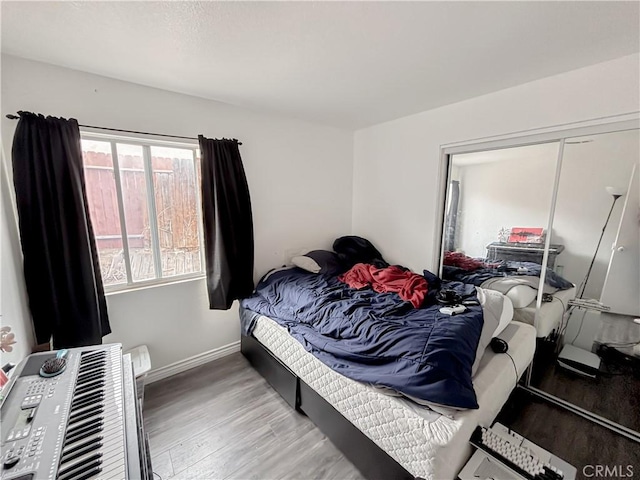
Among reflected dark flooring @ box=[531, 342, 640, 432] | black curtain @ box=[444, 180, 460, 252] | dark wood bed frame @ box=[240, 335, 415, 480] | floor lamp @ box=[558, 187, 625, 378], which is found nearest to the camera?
dark wood bed frame @ box=[240, 335, 415, 480]

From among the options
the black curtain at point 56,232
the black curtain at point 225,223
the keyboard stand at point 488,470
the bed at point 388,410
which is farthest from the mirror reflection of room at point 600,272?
the black curtain at point 56,232

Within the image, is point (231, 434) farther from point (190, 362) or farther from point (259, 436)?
→ point (190, 362)

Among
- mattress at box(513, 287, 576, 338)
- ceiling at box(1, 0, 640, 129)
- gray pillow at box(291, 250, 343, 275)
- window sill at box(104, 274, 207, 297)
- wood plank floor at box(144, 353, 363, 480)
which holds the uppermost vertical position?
ceiling at box(1, 0, 640, 129)

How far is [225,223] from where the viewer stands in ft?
7.61

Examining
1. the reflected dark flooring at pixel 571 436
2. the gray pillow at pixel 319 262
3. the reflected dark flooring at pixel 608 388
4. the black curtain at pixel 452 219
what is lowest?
the reflected dark flooring at pixel 571 436

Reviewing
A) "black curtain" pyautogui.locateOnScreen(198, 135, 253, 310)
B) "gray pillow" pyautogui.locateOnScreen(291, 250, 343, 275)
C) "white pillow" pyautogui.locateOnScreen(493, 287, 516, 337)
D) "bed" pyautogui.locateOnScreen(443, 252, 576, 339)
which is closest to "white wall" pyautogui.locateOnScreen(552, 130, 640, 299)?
"bed" pyautogui.locateOnScreen(443, 252, 576, 339)

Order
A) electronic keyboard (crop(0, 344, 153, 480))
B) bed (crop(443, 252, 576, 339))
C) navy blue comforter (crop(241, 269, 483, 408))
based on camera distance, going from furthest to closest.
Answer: bed (crop(443, 252, 576, 339))
navy blue comforter (crop(241, 269, 483, 408))
electronic keyboard (crop(0, 344, 153, 480))

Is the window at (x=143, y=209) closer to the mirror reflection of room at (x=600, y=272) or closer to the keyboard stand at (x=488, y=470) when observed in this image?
the keyboard stand at (x=488, y=470)

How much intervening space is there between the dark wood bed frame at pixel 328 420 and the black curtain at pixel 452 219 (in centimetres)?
182

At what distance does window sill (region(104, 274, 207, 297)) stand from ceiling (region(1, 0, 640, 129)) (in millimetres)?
1521

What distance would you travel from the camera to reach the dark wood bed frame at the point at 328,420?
1348mm

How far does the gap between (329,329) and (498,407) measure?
1.07 m

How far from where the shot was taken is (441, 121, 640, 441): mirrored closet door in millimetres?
1753

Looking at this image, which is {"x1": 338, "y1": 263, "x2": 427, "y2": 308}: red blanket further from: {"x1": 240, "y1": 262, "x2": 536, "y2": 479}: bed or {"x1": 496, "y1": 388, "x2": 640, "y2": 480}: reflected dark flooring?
{"x1": 496, "y1": 388, "x2": 640, "y2": 480}: reflected dark flooring
